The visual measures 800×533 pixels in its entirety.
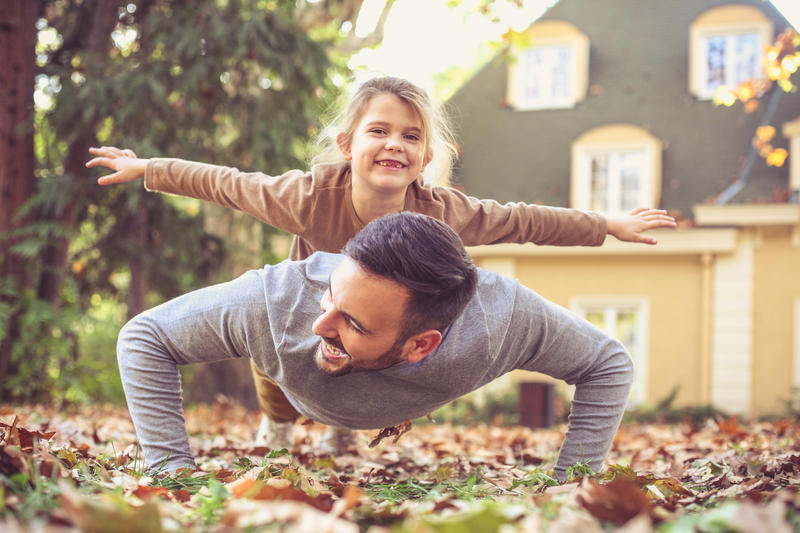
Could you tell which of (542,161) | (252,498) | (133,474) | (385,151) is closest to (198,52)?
(385,151)

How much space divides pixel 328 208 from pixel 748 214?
1122 centimetres

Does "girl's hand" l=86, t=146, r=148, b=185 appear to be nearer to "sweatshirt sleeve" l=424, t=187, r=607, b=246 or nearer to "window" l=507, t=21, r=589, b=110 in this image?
"sweatshirt sleeve" l=424, t=187, r=607, b=246

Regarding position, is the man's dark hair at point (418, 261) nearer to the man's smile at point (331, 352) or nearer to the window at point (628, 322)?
the man's smile at point (331, 352)

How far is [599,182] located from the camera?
1474cm

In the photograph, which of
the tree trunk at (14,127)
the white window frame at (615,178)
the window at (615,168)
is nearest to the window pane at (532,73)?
the window at (615,168)

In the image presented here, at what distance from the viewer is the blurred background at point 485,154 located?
24.0 ft

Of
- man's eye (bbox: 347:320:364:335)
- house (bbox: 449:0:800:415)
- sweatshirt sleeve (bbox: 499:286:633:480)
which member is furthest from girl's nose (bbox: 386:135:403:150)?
house (bbox: 449:0:800:415)

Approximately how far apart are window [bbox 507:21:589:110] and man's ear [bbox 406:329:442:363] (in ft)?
45.1

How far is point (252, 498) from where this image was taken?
70.8 inches

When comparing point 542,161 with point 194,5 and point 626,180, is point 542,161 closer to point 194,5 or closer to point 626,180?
point 626,180

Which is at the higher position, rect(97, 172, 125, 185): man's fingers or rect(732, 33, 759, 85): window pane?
rect(732, 33, 759, 85): window pane

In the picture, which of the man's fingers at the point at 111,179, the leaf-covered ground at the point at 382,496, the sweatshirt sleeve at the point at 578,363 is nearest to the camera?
the leaf-covered ground at the point at 382,496

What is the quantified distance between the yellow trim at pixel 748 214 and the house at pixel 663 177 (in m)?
0.02

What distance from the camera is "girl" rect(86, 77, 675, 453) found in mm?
3391
